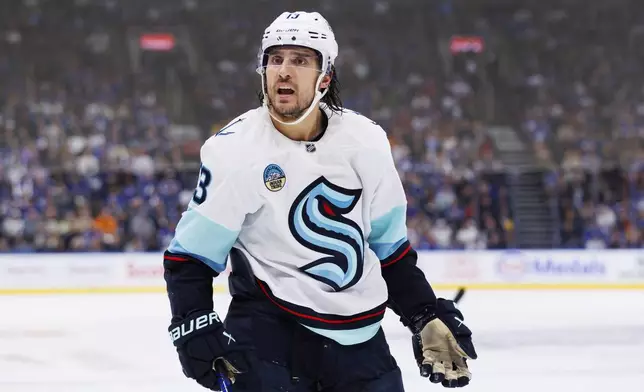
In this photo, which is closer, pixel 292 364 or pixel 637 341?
pixel 292 364

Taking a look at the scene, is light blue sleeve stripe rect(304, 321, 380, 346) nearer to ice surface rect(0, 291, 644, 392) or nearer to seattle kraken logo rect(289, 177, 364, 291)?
seattle kraken logo rect(289, 177, 364, 291)

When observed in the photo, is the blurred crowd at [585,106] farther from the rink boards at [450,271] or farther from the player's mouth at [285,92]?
the player's mouth at [285,92]

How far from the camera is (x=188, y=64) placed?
562 inches

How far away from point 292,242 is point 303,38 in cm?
45

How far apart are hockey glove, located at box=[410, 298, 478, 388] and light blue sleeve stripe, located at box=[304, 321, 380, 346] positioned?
15cm

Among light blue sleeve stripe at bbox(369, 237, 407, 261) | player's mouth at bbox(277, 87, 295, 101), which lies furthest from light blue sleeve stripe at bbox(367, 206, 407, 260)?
player's mouth at bbox(277, 87, 295, 101)

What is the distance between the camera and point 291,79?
78.8 inches

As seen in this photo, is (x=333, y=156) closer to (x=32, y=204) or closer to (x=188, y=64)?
(x=32, y=204)

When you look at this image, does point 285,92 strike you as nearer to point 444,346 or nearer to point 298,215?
point 298,215

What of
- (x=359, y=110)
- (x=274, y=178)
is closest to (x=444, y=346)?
(x=274, y=178)

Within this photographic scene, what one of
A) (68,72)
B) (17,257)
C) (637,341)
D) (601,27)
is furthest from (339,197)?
(601,27)

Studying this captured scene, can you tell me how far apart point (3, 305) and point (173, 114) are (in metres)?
5.89

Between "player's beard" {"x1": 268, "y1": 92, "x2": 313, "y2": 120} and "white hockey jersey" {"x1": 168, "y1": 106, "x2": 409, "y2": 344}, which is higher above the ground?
"player's beard" {"x1": 268, "y1": 92, "x2": 313, "y2": 120}

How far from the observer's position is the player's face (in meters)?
1.98
